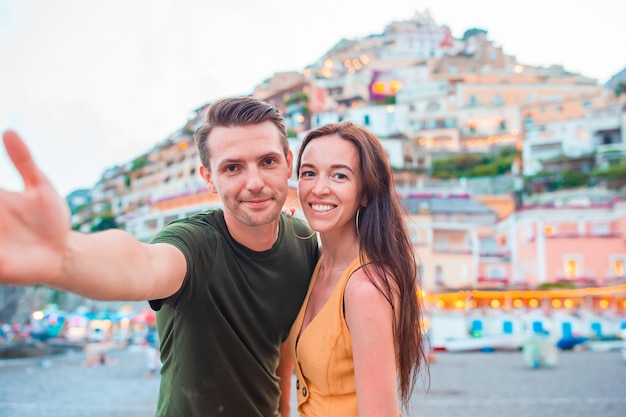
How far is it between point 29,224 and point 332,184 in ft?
4.50

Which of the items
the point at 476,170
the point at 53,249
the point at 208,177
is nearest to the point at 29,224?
the point at 53,249

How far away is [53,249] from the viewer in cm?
140

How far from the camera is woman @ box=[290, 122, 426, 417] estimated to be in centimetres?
208

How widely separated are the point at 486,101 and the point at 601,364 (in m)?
45.7

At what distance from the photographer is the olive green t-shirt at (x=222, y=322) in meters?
2.37

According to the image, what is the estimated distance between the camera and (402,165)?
4559cm

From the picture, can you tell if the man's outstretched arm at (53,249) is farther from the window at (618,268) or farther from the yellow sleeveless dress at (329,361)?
the window at (618,268)

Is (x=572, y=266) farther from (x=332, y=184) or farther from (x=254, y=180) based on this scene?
(x=254, y=180)

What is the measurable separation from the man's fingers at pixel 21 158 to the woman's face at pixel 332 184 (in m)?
1.34

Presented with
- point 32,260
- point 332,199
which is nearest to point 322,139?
point 332,199

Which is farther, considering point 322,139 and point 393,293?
A: point 322,139

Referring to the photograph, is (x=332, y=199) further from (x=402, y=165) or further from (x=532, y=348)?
(x=402, y=165)

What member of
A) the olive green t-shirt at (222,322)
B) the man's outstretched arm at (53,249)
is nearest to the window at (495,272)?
the olive green t-shirt at (222,322)

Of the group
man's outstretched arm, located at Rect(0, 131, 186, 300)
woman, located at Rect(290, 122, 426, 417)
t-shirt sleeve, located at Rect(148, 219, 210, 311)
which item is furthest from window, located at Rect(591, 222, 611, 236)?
man's outstretched arm, located at Rect(0, 131, 186, 300)
